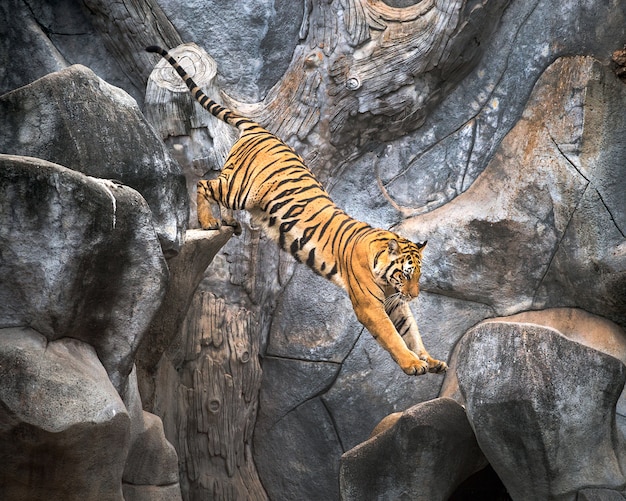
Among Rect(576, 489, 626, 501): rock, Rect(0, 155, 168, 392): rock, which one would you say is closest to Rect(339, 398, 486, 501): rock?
Rect(576, 489, 626, 501): rock

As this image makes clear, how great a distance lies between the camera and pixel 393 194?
7.04 meters

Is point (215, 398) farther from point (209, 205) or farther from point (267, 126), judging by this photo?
point (267, 126)

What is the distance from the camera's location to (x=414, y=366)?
4.80m

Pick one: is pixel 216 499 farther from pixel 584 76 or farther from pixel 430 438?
pixel 584 76

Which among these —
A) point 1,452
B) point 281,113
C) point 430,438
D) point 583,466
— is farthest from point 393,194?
point 1,452

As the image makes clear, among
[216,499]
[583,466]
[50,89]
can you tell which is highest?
[50,89]

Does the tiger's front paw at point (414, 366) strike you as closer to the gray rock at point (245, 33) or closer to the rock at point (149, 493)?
the rock at point (149, 493)

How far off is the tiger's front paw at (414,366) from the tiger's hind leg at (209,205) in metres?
1.45

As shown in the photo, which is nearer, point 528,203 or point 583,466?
point 583,466

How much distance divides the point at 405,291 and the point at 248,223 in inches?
85.6

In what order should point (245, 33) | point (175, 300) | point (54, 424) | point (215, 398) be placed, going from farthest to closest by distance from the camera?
point (245, 33) → point (215, 398) → point (175, 300) → point (54, 424)

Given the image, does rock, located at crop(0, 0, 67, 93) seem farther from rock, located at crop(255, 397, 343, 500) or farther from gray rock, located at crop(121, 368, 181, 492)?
rock, located at crop(255, 397, 343, 500)

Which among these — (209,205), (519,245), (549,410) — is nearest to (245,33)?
(209,205)

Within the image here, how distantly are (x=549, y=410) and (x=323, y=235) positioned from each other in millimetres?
1464
